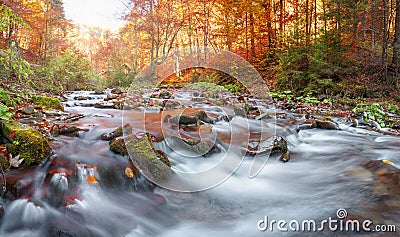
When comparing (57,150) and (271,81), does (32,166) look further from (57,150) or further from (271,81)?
(271,81)

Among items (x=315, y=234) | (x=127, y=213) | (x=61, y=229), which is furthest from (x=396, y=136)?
(x=61, y=229)

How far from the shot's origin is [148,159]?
375cm

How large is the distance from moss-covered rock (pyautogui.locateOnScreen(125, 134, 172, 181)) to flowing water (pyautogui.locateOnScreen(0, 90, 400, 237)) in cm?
16

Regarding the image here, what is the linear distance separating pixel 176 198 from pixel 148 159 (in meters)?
0.70

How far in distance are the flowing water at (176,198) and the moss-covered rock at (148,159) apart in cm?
16

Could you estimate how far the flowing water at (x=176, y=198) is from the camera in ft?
8.96

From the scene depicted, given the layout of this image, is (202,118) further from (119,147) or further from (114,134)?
(119,147)

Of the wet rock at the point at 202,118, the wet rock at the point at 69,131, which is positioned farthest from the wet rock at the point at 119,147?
the wet rock at the point at 202,118

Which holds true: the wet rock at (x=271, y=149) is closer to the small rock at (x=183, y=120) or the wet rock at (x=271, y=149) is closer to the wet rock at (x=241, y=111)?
the small rock at (x=183, y=120)

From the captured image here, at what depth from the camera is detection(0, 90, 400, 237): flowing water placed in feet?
8.96

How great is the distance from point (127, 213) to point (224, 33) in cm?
1603

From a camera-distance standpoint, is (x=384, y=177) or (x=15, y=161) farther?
(x=384, y=177)

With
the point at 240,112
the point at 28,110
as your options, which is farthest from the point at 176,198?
the point at 240,112

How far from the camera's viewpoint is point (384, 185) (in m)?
3.51
